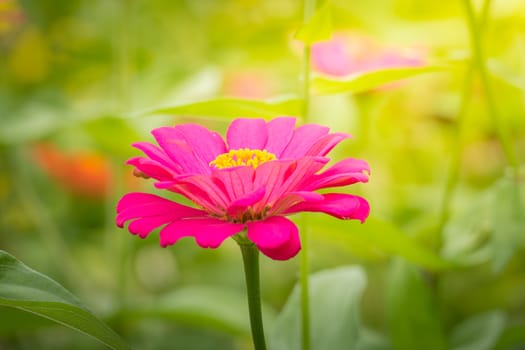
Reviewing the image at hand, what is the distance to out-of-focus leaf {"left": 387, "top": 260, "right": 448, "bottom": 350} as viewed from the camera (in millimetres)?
478

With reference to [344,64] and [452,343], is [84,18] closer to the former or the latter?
[344,64]

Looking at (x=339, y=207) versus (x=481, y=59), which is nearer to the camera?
(x=339, y=207)

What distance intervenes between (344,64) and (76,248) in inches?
20.7

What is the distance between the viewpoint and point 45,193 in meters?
0.95

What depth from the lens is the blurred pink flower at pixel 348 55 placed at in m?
0.59

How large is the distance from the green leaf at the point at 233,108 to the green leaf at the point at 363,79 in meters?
0.02

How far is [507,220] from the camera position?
45 centimetres

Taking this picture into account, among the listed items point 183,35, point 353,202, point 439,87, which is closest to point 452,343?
point 353,202

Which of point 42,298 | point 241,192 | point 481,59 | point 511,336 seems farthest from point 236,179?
point 511,336

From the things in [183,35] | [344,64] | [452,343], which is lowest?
[452,343]

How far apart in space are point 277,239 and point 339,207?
0.03 m

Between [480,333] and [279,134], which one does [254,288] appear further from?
[480,333]

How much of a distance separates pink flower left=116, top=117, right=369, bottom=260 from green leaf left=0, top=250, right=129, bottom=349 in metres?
0.06

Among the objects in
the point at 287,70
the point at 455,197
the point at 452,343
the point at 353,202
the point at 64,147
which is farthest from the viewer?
the point at 287,70
